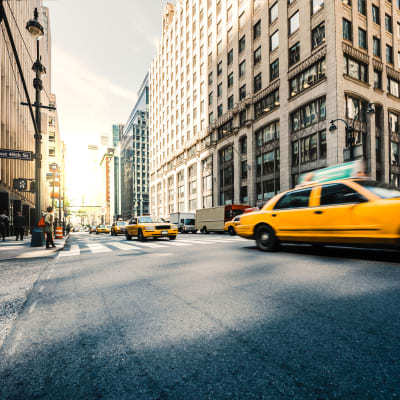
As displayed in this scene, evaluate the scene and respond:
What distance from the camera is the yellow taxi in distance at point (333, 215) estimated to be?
5160 millimetres

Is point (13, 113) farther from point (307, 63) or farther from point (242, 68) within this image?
point (307, 63)

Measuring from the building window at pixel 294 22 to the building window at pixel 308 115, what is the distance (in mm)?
8400

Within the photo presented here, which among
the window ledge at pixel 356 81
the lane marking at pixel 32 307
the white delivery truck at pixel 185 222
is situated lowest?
the white delivery truck at pixel 185 222

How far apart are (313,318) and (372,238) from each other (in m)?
3.45

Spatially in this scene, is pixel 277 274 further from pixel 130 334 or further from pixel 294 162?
pixel 294 162

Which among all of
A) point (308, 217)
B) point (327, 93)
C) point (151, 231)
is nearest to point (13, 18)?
point (151, 231)

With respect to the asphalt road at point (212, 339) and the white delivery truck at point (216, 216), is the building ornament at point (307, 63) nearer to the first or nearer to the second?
the white delivery truck at point (216, 216)

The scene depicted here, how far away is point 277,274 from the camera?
4613mm

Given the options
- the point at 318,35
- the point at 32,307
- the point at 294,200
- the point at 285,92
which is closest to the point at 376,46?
the point at 318,35

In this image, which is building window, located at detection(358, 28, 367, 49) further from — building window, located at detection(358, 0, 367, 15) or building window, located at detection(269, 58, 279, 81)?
building window, located at detection(269, 58, 279, 81)

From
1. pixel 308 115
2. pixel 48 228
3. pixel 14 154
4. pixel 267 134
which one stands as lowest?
pixel 48 228

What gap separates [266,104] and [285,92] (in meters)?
3.41

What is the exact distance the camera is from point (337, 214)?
591 centimetres

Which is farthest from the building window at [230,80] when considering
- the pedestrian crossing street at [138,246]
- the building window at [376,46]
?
the pedestrian crossing street at [138,246]
